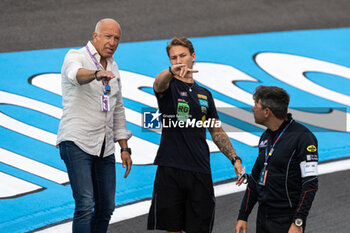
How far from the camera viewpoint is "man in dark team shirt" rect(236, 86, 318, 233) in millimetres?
3787

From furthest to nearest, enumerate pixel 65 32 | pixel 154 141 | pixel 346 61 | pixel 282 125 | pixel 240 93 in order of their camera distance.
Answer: pixel 346 61
pixel 65 32
pixel 240 93
pixel 154 141
pixel 282 125

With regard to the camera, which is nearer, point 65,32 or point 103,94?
point 103,94

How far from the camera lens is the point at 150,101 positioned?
28.7 ft

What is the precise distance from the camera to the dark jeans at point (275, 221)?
3.90 meters

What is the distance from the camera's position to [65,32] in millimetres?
11234

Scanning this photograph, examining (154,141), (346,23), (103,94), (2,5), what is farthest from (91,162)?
(346,23)

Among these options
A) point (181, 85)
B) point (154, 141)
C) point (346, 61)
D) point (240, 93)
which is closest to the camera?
point (181, 85)

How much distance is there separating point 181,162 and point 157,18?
29.0 feet

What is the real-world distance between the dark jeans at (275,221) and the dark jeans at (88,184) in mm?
1440

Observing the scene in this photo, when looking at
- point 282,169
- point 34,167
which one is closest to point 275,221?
point 282,169

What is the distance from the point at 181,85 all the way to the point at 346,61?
28.3 ft

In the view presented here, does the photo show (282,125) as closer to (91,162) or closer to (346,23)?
(91,162)

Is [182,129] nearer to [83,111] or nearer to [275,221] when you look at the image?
[83,111]

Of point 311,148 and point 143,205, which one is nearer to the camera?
point 311,148
